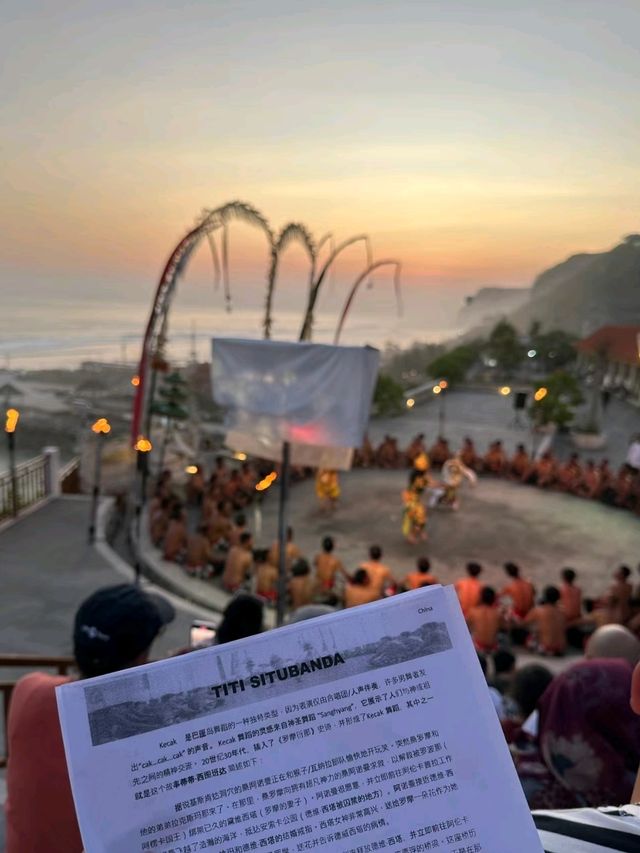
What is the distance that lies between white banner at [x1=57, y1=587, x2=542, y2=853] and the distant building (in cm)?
1758

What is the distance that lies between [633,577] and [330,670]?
27.6ft

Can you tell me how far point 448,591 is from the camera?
0.80 metres

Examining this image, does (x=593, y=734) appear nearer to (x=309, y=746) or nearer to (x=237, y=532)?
(x=309, y=746)

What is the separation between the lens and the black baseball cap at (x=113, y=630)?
1.69 metres

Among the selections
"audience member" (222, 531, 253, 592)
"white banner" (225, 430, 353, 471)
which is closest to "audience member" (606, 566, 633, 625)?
"white banner" (225, 430, 353, 471)

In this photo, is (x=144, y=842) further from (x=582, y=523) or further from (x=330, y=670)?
(x=582, y=523)

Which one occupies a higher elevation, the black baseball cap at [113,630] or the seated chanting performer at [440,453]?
the black baseball cap at [113,630]

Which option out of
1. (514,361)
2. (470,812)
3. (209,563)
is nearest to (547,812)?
(470,812)

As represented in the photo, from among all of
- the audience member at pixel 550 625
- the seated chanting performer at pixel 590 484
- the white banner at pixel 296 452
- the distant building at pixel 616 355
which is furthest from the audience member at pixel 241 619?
the distant building at pixel 616 355

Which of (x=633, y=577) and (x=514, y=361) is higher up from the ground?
(x=514, y=361)

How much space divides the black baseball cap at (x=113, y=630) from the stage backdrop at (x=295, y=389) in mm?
2403

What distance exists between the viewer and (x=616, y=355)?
18422mm

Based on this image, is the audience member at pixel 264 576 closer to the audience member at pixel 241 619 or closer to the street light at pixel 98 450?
the street light at pixel 98 450

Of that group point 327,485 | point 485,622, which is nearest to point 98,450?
point 327,485
